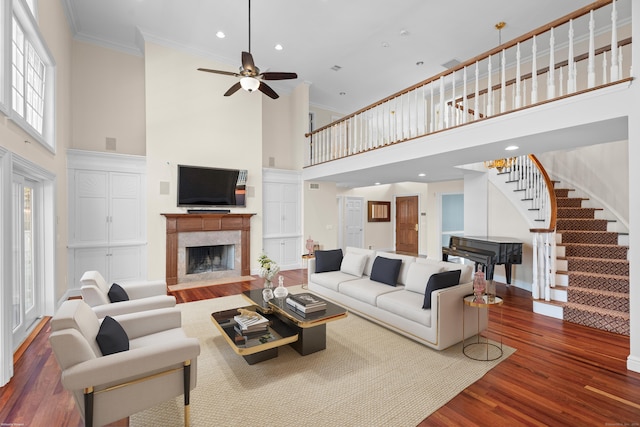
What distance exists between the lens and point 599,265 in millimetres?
4289

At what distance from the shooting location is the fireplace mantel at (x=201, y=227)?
236 inches

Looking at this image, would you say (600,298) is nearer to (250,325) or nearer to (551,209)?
(551,209)

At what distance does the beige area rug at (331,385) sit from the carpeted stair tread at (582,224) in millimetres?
3333

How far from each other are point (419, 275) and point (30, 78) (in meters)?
5.40

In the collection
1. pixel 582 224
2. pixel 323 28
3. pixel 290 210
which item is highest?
pixel 323 28

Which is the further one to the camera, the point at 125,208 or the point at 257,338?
the point at 125,208

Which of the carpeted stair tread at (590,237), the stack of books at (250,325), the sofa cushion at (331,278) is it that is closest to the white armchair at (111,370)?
the stack of books at (250,325)

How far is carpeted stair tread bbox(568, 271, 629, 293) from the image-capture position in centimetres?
392

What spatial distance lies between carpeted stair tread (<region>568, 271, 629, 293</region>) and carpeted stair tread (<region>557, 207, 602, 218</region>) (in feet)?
5.28

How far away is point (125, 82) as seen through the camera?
20.1ft

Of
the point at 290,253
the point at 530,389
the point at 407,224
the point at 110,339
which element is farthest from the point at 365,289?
the point at 407,224

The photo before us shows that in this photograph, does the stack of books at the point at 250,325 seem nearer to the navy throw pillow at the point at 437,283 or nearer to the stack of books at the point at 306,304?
the stack of books at the point at 306,304

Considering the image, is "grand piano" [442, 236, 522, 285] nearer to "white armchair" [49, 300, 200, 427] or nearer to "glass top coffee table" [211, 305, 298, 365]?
"glass top coffee table" [211, 305, 298, 365]

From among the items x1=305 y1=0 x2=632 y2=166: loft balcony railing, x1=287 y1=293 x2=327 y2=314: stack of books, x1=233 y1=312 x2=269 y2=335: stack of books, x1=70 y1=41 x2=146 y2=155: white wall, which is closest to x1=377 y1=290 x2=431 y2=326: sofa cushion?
x1=287 y1=293 x2=327 y2=314: stack of books
